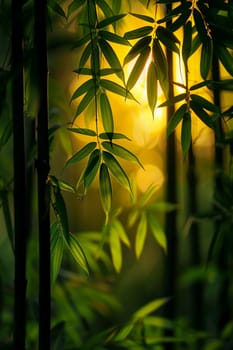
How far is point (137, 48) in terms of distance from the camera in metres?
0.92

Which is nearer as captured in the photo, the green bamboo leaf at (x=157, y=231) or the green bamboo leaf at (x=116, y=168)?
the green bamboo leaf at (x=116, y=168)

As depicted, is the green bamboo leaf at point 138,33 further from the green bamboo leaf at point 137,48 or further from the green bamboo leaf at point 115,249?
the green bamboo leaf at point 115,249

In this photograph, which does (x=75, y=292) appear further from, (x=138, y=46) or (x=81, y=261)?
(x=138, y=46)

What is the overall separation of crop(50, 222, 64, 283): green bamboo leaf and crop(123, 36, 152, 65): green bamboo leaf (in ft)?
1.00

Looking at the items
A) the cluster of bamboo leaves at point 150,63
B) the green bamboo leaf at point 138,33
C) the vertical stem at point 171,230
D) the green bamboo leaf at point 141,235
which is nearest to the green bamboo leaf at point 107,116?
the cluster of bamboo leaves at point 150,63

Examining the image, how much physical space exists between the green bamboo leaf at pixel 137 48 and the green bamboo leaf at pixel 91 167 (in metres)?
0.16

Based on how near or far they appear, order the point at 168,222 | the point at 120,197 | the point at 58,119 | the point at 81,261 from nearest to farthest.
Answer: the point at 81,261, the point at 58,119, the point at 168,222, the point at 120,197

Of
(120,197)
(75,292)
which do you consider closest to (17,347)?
(75,292)

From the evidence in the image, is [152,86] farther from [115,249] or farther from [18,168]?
[115,249]

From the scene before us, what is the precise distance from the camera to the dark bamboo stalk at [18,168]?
35.8 inches

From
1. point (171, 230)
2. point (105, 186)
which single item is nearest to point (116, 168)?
point (105, 186)

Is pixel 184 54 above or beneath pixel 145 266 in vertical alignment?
above

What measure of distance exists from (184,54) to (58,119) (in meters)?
0.60

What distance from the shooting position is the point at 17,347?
0.95m
